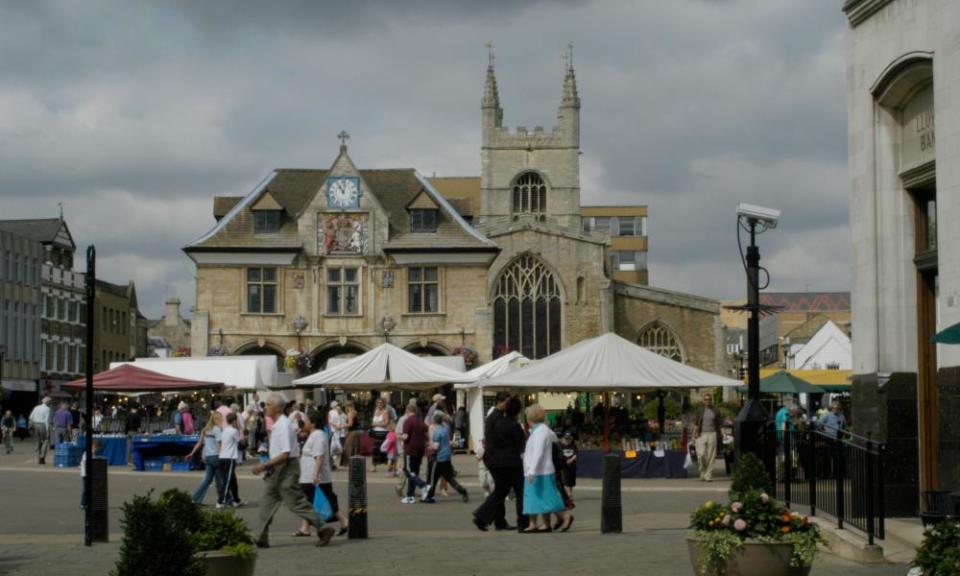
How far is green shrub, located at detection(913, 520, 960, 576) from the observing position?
8.62m

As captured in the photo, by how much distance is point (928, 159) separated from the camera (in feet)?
53.9

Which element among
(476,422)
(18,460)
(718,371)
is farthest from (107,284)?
(476,422)

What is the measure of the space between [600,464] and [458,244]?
29.2 metres

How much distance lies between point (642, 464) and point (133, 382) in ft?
38.9

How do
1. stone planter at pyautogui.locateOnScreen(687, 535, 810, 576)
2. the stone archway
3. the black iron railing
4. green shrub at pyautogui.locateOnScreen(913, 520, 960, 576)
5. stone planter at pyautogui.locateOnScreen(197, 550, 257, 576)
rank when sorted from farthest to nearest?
the stone archway → the black iron railing → stone planter at pyautogui.locateOnScreen(687, 535, 810, 576) → stone planter at pyautogui.locateOnScreen(197, 550, 257, 576) → green shrub at pyautogui.locateOnScreen(913, 520, 960, 576)

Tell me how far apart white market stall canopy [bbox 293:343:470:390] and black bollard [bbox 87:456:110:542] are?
19.2m

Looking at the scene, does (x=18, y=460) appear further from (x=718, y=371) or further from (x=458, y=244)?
(x=718, y=371)

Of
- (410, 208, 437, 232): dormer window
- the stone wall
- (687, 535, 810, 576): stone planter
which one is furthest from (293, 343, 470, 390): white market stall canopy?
the stone wall

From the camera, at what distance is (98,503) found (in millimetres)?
17562

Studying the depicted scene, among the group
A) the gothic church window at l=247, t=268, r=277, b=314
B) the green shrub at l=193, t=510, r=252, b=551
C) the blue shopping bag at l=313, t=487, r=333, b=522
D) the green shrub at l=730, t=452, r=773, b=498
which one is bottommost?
the blue shopping bag at l=313, t=487, r=333, b=522

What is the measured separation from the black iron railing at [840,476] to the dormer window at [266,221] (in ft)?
149

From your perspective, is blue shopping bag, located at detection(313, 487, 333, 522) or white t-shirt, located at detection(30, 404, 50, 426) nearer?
blue shopping bag, located at detection(313, 487, 333, 522)

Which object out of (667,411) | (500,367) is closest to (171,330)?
(667,411)

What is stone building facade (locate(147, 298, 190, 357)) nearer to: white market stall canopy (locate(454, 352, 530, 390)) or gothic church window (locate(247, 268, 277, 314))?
gothic church window (locate(247, 268, 277, 314))
